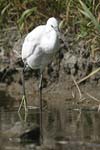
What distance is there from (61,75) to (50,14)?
2.42 ft

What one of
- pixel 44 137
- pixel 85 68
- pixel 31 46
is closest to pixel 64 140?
pixel 44 137

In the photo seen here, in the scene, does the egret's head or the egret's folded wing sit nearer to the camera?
the egret's head

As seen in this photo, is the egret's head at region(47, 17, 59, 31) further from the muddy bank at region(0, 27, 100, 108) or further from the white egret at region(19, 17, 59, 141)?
the muddy bank at region(0, 27, 100, 108)

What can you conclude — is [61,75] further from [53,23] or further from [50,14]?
[53,23]

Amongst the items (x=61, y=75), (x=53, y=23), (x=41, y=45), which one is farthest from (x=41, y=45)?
(x=61, y=75)

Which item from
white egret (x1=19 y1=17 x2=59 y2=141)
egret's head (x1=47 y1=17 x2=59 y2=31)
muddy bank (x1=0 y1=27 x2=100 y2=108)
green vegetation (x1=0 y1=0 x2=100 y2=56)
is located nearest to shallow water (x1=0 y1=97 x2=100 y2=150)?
white egret (x1=19 y1=17 x2=59 y2=141)

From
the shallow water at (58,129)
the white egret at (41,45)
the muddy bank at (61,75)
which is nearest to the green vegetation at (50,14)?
the muddy bank at (61,75)

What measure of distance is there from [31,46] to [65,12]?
92 cm

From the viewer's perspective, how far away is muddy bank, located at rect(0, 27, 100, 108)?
23.2ft

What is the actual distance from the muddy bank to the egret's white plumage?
0.49 m

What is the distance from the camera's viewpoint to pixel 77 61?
288 inches

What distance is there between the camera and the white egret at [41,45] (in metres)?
6.50

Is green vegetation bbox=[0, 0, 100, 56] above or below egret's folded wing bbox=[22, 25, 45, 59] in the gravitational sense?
above

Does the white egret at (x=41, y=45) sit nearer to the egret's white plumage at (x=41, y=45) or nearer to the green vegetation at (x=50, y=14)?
the egret's white plumage at (x=41, y=45)
